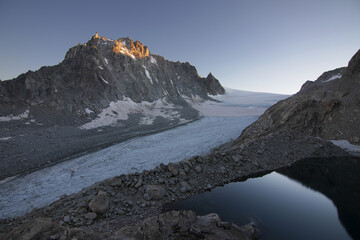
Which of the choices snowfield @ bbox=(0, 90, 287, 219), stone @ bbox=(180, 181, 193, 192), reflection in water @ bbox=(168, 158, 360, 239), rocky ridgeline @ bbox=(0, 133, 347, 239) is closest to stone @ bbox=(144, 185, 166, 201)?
rocky ridgeline @ bbox=(0, 133, 347, 239)

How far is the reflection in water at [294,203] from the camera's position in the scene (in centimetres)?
548

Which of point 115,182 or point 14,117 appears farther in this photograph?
point 14,117

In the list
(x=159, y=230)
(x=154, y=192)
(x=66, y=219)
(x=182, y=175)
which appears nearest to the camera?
(x=159, y=230)

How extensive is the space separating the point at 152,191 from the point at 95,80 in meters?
46.8

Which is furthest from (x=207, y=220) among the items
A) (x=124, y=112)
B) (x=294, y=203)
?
(x=124, y=112)

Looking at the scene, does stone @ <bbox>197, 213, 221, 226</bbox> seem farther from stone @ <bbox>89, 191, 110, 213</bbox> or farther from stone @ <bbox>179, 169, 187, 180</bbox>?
stone @ <bbox>89, 191, 110, 213</bbox>

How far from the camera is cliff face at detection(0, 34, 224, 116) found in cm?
3375

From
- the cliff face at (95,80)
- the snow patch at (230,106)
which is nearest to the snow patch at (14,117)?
the cliff face at (95,80)

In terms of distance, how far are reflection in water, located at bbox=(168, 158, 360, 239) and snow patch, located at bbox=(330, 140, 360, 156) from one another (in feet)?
8.04

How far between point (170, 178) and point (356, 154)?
12.9m

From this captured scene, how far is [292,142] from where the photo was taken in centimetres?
1209

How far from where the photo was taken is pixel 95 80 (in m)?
45.5

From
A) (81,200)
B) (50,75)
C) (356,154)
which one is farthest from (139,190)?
(50,75)

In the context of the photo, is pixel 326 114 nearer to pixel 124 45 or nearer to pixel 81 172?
pixel 81 172
